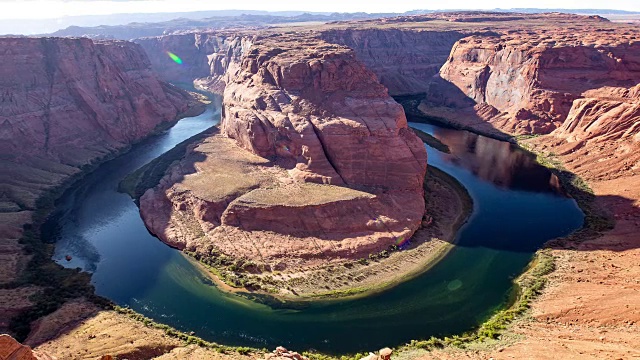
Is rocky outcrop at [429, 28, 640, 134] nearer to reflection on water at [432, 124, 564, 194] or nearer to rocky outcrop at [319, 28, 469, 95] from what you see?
reflection on water at [432, 124, 564, 194]

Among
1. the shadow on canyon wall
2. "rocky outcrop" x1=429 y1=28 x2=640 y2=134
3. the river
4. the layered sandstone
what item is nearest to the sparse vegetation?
the river

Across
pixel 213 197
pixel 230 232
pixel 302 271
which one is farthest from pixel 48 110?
pixel 302 271

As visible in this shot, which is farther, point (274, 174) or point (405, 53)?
point (405, 53)

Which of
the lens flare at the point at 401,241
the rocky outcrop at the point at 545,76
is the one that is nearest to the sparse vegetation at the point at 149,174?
the lens flare at the point at 401,241

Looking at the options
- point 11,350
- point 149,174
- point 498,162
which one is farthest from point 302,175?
point 11,350

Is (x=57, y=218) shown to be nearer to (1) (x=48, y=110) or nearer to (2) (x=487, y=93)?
(1) (x=48, y=110)

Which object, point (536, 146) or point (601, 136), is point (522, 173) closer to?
point (536, 146)
